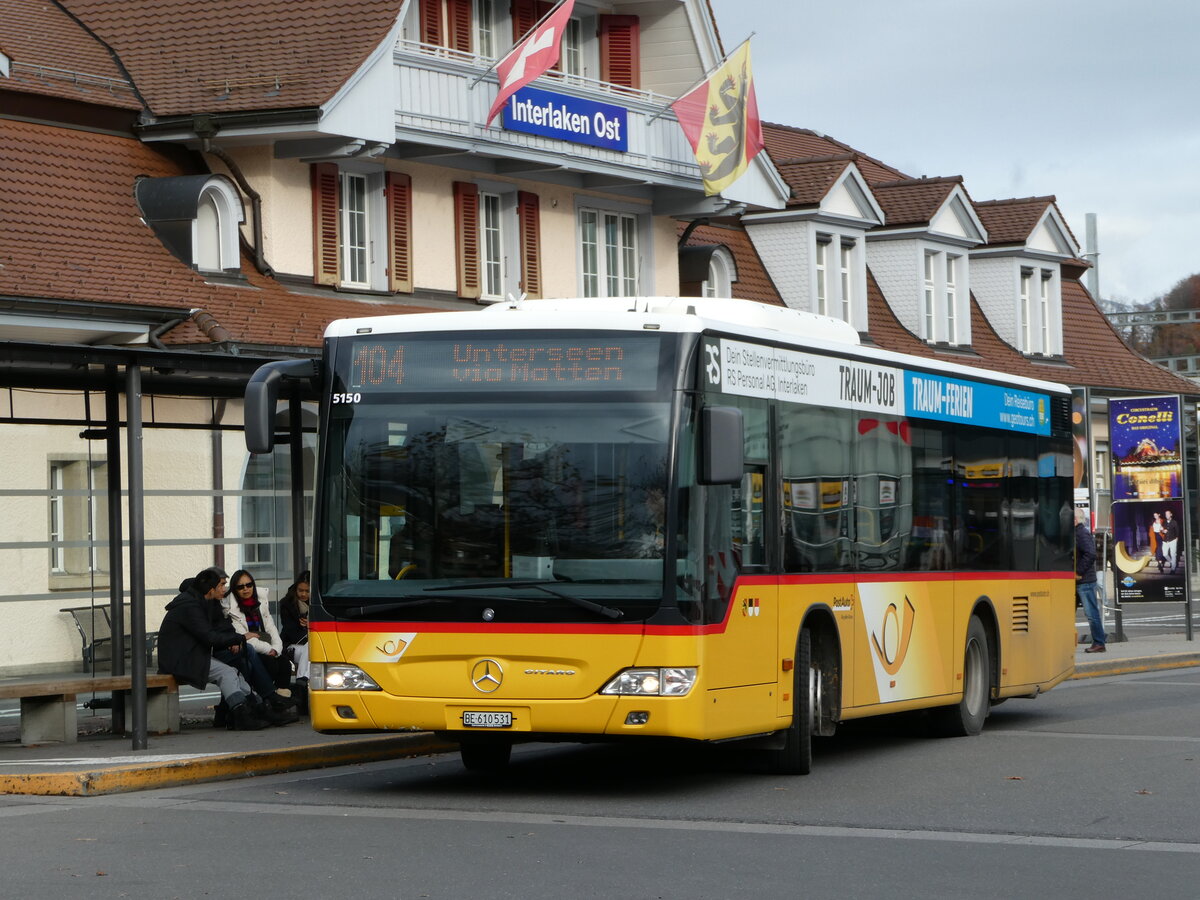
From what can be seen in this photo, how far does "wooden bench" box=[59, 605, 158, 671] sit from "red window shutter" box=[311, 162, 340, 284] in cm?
984

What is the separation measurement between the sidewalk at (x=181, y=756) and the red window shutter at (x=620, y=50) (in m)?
16.3

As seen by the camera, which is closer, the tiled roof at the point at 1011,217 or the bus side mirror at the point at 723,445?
the bus side mirror at the point at 723,445

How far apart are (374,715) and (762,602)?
2504mm

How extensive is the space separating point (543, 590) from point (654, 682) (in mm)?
841

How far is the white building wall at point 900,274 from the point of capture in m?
41.9

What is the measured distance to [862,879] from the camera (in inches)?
373

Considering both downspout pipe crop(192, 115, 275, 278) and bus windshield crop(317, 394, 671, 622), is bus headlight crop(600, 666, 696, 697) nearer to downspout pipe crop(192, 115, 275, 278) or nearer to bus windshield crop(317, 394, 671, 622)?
bus windshield crop(317, 394, 671, 622)

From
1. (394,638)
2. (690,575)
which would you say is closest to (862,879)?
(690,575)

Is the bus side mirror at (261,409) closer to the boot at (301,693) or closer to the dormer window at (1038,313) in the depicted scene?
the boot at (301,693)

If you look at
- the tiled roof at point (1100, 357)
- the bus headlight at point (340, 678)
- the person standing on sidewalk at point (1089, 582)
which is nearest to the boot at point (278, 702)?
the bus headlight at point (340, 678)

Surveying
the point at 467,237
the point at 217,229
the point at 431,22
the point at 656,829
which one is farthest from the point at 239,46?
the point at 656,829

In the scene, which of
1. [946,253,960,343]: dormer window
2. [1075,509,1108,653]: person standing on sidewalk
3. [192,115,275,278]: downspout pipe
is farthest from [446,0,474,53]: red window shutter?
[946,253,960,343]: dormer window

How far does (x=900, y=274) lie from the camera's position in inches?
1656

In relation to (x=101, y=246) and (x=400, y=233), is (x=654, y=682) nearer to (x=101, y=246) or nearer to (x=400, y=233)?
(x=101, y=246)
